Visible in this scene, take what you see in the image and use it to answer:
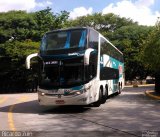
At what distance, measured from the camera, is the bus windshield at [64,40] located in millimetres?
17375

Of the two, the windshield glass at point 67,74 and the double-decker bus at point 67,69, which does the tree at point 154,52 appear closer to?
the double-decker bus at point 67,69

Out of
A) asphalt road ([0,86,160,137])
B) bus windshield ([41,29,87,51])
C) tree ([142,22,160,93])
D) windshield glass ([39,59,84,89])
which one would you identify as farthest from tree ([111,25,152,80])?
asphalt road ([0,86,160,137])

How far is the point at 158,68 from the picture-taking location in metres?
28.3

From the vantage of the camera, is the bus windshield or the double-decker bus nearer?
the double-decker bus

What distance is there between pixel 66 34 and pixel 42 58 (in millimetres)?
1659

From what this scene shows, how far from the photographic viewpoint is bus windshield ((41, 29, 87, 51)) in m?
17.4

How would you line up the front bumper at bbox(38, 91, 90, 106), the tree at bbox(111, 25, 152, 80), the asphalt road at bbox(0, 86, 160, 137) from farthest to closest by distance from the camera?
1. the tree at bbox(111, 25, 152, 80)
2. the front bumper at bbox(38, 91, 90, 106)
3. the asphalt road at bbox(0, 86, 160, 137)

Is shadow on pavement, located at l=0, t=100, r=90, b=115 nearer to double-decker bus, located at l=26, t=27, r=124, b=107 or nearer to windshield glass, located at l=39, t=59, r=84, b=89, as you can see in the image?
double-decker bus, located at l=26, t=27, r=124, b=107

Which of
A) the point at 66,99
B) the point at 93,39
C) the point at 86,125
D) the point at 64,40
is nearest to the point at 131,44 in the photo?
the point at 93,39

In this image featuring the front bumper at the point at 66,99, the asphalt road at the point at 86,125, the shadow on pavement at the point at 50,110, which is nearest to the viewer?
the asphalt road at the point at 86,125

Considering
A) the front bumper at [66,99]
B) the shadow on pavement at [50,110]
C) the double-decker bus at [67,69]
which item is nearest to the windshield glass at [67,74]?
the double-decker bus at [67,69]

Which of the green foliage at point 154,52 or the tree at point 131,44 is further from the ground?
the tree at point 131,44

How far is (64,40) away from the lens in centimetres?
1767

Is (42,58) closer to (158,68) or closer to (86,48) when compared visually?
(86,48)
